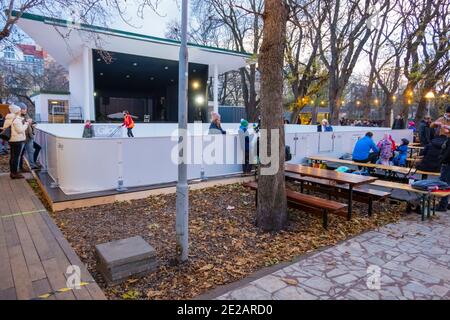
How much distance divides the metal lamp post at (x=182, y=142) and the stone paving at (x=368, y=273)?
88 cm

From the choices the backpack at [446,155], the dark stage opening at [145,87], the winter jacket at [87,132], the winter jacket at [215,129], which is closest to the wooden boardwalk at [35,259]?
the winter jacket at [215,129]

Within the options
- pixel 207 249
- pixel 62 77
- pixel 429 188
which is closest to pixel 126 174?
pixel 207 249

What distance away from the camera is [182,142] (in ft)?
11.4

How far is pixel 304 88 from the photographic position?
23.1 m

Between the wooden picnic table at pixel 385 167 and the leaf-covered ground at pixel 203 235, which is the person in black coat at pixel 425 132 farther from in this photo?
the leaf-covered ground at pixel 203 235

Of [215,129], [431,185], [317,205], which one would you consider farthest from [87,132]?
[431,185]

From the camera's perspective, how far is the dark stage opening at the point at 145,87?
23266mm

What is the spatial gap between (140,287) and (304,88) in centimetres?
2212

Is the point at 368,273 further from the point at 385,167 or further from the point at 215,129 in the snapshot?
the point at 215,129

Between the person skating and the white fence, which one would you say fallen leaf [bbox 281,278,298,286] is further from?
the person skating

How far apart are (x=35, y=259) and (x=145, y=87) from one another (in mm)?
33455

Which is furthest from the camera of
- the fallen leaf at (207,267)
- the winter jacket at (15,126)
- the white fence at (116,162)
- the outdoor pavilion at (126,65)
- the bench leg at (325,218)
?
the outdoor pavilion at (126,65)

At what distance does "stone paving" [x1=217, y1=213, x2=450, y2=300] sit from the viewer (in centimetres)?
305
